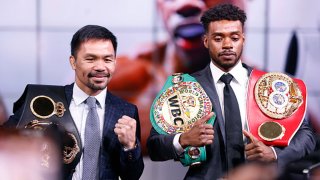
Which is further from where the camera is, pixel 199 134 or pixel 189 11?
pixel 189 11

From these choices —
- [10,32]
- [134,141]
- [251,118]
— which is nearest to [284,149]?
[251,118]

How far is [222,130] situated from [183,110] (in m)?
0.16

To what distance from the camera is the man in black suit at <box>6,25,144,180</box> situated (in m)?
2.60

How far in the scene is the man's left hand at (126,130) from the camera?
8.21 ft

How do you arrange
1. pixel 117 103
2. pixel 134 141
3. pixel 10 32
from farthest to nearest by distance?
pixel 10 32
pixel 117 103
pixel 134 141

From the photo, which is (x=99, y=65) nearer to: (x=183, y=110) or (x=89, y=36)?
(x=89, y=36)

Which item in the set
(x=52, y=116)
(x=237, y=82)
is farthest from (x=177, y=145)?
(x=52, y=116)

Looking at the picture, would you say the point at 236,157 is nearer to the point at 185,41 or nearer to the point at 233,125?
the point at 233,125

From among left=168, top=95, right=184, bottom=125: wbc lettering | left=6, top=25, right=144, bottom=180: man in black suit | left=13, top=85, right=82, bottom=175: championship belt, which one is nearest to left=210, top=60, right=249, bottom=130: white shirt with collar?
left=168, top=95, right=184, bottom=125: wbc lettering

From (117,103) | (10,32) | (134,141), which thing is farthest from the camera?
(10,32)

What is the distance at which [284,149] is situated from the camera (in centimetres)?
264

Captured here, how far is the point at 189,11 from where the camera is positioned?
410 cm

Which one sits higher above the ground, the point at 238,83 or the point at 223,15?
the point at 223,15

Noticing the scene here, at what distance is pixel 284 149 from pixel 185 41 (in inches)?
61.2
